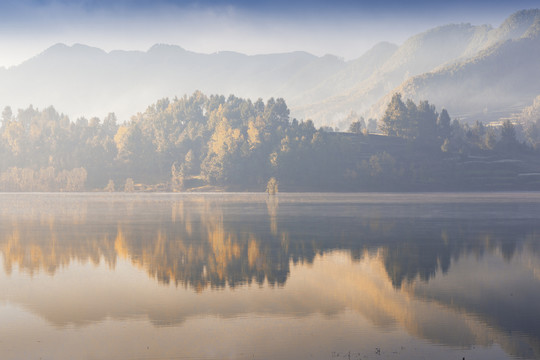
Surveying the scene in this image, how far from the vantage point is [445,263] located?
1727 inches

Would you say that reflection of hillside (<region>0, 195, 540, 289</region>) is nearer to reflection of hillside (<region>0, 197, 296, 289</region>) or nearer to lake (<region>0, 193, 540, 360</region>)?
reflection of hillside (<region>0, 197, 296, 289</region>)

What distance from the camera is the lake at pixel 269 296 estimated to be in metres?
24.3

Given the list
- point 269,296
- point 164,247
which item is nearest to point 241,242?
point 164,247

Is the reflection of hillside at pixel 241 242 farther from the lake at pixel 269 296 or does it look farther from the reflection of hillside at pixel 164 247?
the lake at pixel 269 296

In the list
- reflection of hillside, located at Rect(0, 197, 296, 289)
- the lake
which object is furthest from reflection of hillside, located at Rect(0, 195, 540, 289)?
the lake

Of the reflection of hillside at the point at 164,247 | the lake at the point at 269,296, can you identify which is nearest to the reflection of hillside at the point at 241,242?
the reflection of hillside at the point at 164,247

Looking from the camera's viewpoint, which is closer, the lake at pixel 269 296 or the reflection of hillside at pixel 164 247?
the lake at pixel 269 296

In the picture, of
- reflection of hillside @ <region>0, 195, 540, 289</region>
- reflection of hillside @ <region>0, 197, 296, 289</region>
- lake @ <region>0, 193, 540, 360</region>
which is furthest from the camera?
reflection of hillside @ <region>0, 195, 540, 289</region>

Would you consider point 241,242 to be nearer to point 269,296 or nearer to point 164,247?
point 164,247

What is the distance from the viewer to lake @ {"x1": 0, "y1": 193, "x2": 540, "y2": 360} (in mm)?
24281

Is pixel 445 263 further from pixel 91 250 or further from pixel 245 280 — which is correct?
pixel 91 250

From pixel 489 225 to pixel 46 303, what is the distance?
2128 inches

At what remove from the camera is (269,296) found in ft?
108

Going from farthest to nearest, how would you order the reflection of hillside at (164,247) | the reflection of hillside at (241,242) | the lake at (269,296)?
the reflection of hillside at (241,242)
the reflection of hillside at (164,247)
the lake at (269,296)
